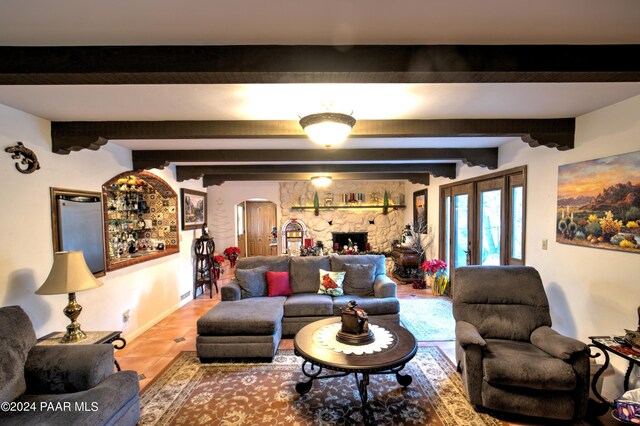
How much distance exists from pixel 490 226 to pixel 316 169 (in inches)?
111

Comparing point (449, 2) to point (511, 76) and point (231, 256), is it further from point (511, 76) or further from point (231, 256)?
point (231, 256)

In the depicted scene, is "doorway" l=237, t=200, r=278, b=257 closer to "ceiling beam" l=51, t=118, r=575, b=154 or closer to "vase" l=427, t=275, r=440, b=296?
"vase" l=427, t=275, r=440, b=296

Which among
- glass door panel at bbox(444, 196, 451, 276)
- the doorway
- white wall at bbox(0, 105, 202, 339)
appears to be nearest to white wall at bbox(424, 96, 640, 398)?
glass door panel at bbox(444, 196, 451, 276)

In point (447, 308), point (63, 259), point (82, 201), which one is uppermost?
point (82, 201)

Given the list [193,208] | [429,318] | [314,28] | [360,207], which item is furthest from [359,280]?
[360,207]

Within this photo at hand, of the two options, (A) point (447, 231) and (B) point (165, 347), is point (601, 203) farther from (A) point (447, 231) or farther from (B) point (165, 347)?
(B) point (165, 347)

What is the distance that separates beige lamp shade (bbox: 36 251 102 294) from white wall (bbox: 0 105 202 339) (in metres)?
0.30

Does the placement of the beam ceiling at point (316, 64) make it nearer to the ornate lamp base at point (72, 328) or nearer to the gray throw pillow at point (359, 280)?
the ornate lamp base at point (72, 328)

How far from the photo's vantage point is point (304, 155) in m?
3.69

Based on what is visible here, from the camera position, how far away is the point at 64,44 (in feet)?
4.67

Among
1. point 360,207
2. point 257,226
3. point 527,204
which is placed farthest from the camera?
point 257,226

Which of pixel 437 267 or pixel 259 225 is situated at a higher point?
pixel 259 225

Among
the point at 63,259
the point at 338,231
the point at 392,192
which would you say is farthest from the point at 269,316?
the point at 392,192

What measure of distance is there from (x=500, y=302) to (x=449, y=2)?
2.47 m
